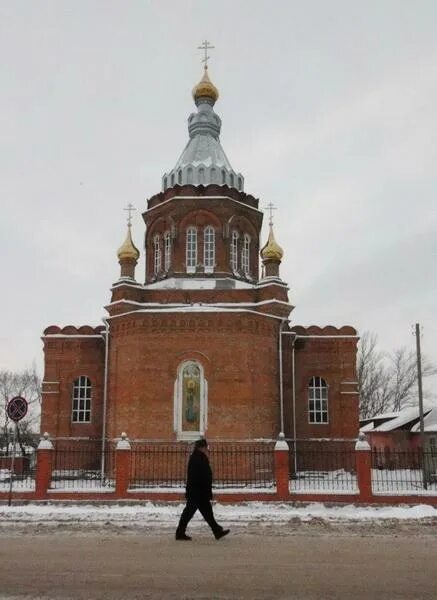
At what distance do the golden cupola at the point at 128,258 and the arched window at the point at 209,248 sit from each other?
241 centimetres

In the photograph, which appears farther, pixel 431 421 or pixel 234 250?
pixel 431 421

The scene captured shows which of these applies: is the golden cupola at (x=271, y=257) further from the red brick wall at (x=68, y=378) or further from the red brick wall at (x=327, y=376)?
the red brick wall at (x=68, y=378)

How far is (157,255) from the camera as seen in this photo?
77.3ft

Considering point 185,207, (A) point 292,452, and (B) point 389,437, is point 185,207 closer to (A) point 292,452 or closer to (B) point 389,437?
(A) point 292,452

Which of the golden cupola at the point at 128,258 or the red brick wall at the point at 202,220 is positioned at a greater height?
the red brick wall at the point at 202,220

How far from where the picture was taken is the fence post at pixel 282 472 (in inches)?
559

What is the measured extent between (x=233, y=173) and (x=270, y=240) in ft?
A: 11.2

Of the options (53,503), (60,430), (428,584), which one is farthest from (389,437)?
(428,584)

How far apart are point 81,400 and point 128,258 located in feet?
18.4

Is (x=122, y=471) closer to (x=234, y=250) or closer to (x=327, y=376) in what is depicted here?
(x=234, y=250)

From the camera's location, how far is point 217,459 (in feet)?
60.9

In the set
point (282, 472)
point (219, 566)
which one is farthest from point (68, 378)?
point (219, 566)

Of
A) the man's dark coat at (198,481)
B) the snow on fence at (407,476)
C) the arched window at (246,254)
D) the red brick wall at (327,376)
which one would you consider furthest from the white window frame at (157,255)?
the man's dark coat at (198,481)

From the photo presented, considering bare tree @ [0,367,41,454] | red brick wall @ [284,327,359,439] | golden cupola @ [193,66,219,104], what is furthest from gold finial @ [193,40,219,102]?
bare tree @ [0,367,41,454]
